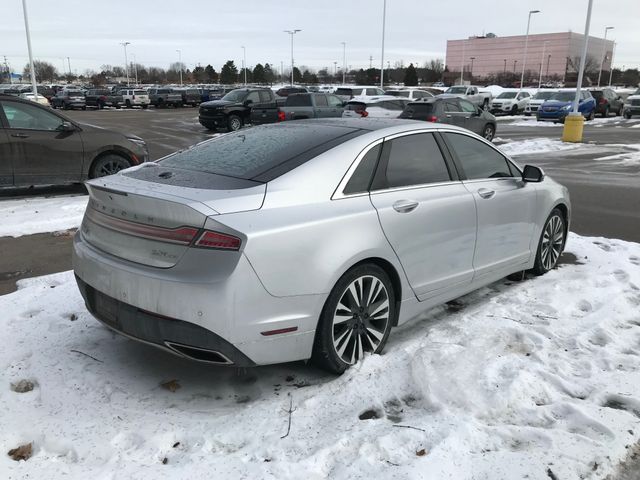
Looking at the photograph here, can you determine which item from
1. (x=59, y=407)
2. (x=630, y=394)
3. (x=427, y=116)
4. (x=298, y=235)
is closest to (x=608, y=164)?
(x=427, y=116)

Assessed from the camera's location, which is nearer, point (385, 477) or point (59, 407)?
point (385, 477)

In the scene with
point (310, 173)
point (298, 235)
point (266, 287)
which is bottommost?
point (266, 287)

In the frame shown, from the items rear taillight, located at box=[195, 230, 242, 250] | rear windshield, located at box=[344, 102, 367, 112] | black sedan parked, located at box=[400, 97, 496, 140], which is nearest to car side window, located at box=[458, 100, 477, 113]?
black sedan parked, located at box=[400, 97, 496, 140]

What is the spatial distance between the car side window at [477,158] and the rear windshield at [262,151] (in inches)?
40.5

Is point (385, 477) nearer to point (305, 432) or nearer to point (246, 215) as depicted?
point (305, 432)

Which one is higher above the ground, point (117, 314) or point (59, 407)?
point (117, 314)

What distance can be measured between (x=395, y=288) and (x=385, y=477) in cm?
153

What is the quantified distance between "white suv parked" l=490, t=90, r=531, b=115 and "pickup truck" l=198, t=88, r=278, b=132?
20046 mm

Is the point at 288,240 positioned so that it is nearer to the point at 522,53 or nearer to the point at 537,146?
the point at 537,146

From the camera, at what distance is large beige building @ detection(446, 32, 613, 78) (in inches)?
5123

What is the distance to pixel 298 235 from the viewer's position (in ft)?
10.6

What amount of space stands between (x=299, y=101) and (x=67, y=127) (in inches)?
486

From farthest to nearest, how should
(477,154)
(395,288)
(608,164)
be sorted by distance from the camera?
(608,164) < (477,154) < (395,288)

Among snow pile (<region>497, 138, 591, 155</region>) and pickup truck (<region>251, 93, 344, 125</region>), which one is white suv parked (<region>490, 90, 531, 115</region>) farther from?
pickup truck (<region>251, 93, 344, 125</region>)
